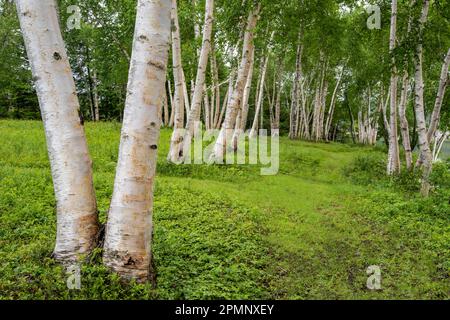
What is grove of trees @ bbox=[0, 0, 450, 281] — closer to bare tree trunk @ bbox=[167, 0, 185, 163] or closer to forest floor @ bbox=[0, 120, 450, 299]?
bare tree trunk @ bbox=[167, 0, 185, 163]

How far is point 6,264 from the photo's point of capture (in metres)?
4.97

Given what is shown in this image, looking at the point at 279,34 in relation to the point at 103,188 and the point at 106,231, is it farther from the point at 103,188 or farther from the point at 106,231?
the point at 106,231

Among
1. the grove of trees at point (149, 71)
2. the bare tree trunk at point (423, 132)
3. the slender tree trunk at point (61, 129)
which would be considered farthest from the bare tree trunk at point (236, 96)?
the slender tree trunk at point (61, 129)

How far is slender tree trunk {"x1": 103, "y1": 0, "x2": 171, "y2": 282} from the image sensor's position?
14.6 feet

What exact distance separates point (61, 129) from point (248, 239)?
12.6 feet

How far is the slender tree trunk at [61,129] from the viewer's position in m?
4.54

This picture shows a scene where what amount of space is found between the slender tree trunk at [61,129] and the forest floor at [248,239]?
15.1 inches

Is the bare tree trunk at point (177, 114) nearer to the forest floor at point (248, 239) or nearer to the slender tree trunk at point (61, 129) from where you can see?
the forest floor at point (248, 239)

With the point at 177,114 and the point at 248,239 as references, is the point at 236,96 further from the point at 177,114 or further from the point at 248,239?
the point at 248,239

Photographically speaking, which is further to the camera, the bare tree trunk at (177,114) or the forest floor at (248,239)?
the bare tree trunk at (177,114)

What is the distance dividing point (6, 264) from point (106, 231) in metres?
1.40

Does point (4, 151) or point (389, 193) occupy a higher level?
point (4, 151)

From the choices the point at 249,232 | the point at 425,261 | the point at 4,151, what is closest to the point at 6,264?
the point at 249,232

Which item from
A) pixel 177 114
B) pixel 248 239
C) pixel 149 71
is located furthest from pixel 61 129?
pixel 177 114
